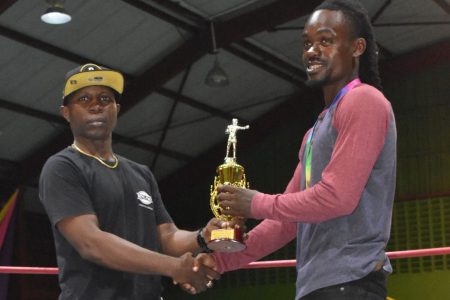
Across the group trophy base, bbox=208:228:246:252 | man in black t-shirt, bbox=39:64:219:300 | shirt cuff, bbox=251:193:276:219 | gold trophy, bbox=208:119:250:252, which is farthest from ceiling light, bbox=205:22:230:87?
shirt cuff, bbox=251:193:276:219

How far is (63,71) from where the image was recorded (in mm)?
13117

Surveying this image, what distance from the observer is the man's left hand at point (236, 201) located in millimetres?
2408

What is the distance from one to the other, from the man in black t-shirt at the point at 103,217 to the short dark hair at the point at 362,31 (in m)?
0.82

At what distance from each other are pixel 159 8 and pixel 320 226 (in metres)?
10.6

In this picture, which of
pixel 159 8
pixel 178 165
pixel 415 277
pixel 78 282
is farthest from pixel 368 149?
pixel 178 165

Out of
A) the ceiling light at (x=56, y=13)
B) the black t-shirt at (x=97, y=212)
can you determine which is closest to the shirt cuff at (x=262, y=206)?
the black t-shirt at (x=97, y=212)

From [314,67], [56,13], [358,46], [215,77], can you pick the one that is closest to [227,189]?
[314,67]

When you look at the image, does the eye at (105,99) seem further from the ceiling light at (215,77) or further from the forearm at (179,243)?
the ceiling light at (215,77)

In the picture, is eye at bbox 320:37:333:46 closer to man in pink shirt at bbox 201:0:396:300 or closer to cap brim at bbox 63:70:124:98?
man in pink shirt at bbox 201:0:396:300

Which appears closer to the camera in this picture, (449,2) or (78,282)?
(78,282)

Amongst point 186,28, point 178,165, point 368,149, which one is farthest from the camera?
point 178,165

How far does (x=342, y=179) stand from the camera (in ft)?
7.29

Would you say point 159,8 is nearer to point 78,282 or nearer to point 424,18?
point 424,18

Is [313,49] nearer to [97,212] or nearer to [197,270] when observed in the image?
[197,270]
